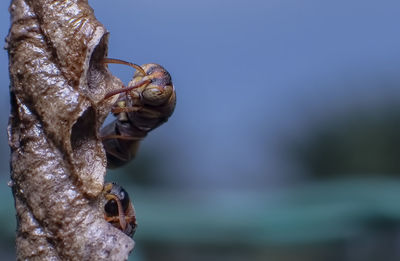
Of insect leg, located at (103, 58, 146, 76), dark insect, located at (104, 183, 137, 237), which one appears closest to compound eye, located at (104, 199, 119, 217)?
dark insect, located at (104, 183, 137, 237)

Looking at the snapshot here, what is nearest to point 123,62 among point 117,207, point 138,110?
point 138,110

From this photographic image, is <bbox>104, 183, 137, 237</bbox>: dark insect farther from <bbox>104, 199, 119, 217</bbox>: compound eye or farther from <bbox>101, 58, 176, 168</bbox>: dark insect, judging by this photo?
<bbox>101, 58, 176, 168</bbox>: dark insect

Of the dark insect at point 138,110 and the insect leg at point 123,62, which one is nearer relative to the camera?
the insect leg at point 123,62

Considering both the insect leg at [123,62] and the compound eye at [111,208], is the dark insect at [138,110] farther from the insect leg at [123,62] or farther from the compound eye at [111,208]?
the compound eye at [111,208]

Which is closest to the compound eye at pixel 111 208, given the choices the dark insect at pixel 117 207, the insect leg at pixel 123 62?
the dark insect at pixel 117 207

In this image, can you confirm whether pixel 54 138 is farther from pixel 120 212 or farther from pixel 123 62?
pixel 123 62
